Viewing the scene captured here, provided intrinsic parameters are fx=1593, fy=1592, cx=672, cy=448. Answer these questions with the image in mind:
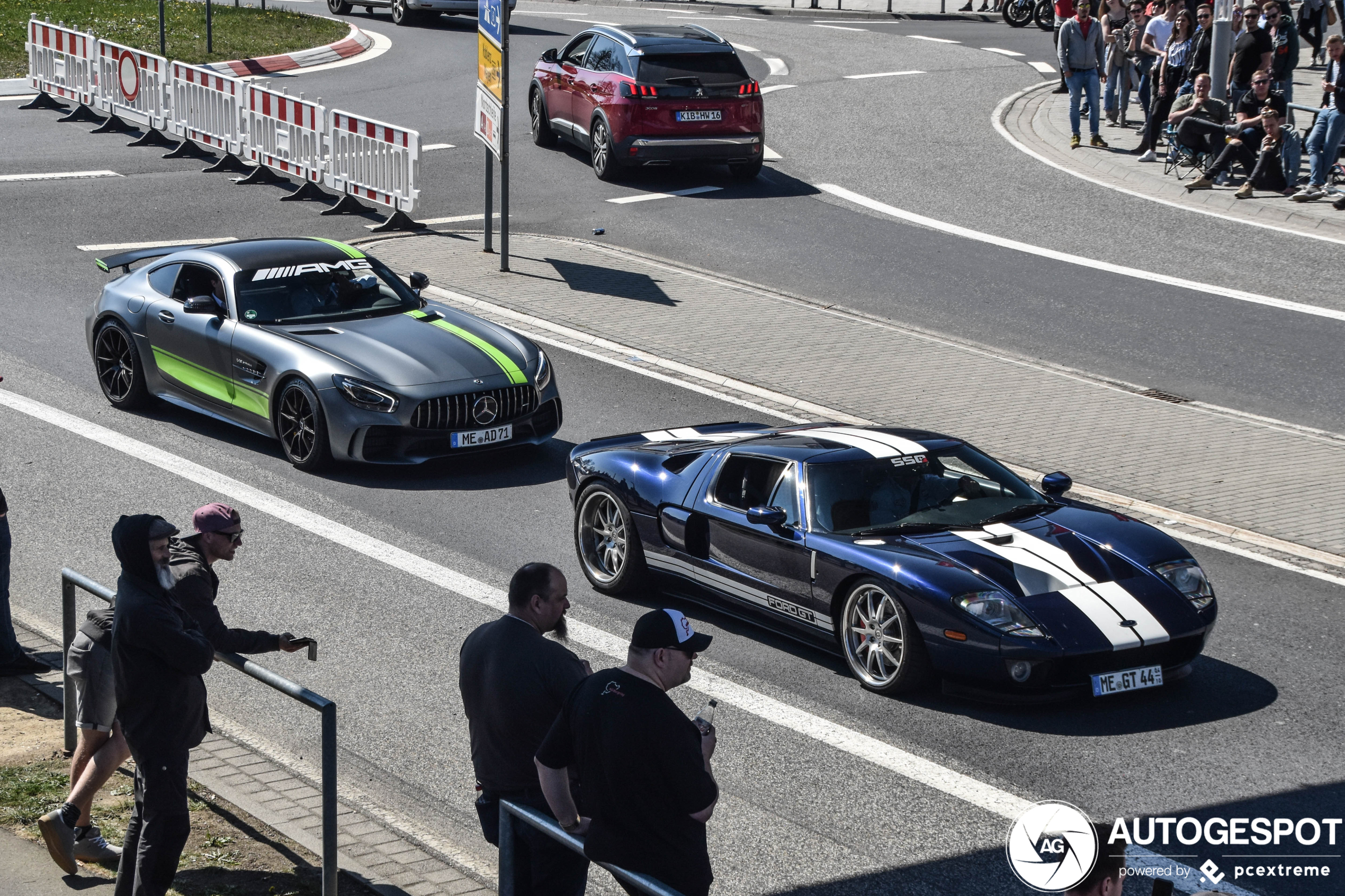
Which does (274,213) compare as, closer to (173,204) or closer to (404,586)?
(173,204)

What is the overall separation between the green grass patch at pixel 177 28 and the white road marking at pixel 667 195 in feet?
42.4

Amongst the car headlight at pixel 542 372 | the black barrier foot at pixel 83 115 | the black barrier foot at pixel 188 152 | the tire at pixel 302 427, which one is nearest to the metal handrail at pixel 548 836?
the tire at pixel 302 427

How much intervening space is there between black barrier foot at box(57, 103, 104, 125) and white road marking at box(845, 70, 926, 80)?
13816 mm

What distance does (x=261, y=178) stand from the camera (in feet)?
74.4

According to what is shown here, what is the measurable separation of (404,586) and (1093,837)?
595cm

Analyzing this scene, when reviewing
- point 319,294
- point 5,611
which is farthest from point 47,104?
point 5,611

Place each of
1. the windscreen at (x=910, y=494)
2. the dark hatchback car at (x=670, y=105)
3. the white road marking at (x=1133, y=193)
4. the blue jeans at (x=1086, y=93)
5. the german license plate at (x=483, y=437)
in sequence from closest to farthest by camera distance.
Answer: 1. the windscreen at (x=910, y=494)
2. the german license plate at (x=483, y=437)
3. the white road marking at (x=1133, y=193)
4. the dark hatchback car at (x=670, y=105)
5. the blue jeans at (x=1086, y=93)

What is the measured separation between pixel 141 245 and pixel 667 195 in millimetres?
7175

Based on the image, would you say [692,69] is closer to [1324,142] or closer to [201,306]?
[1324,142]

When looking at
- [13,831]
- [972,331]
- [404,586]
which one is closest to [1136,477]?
[972,331]

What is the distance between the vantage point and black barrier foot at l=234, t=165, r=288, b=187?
2261 centimetres

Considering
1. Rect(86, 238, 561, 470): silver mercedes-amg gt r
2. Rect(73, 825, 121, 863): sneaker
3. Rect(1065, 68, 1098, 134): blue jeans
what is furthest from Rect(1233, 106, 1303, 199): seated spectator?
Rect(73, 825, 121, 863): sneaker

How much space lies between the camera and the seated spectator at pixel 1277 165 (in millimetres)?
20797

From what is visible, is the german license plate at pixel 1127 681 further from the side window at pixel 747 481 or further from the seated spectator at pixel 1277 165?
the seated spectator at pixel 1277 165
